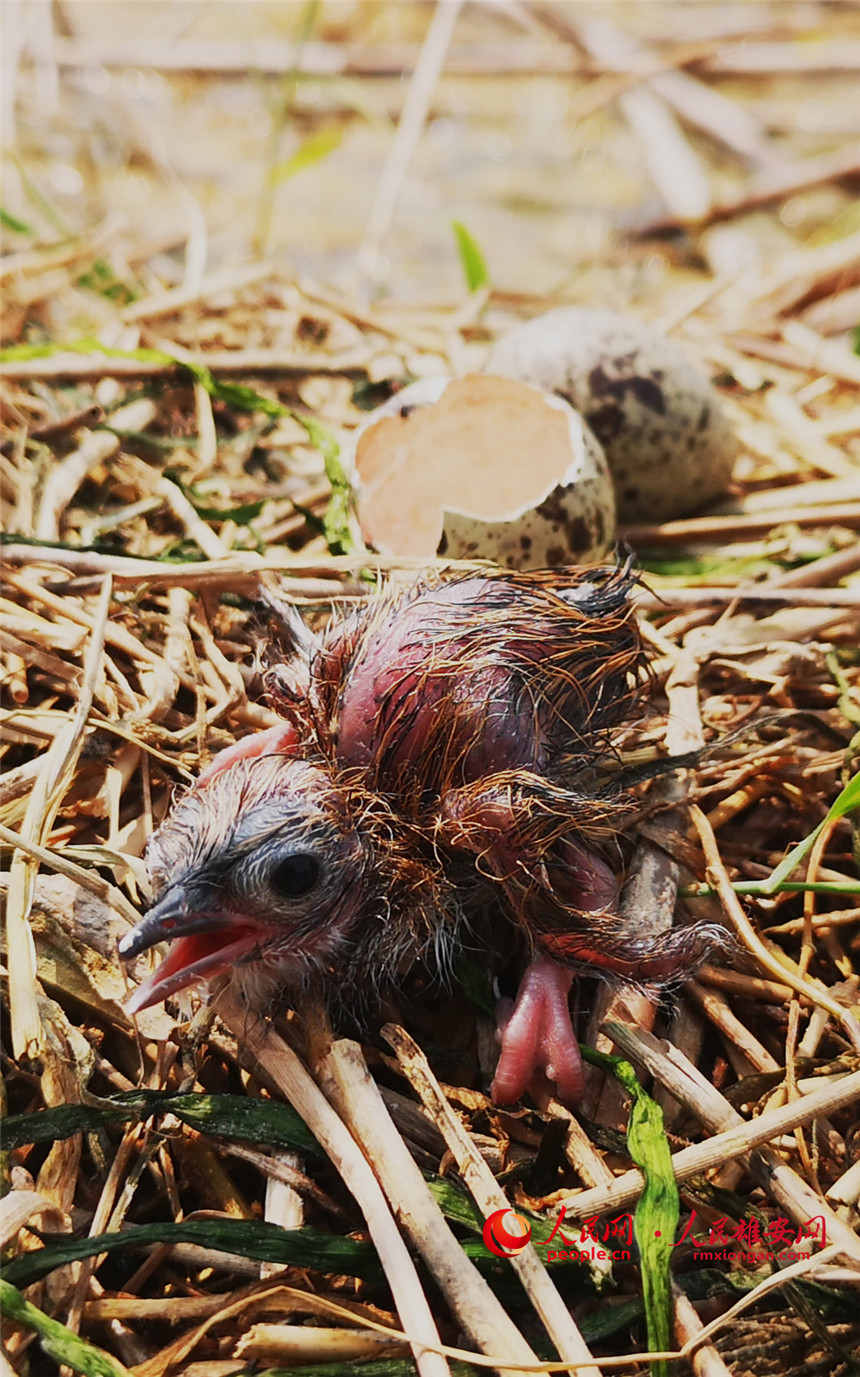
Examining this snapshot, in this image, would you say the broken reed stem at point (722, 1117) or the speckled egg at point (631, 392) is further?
the speckled egg at point (631, 392)

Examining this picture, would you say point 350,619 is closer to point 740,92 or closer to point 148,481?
point 148,481

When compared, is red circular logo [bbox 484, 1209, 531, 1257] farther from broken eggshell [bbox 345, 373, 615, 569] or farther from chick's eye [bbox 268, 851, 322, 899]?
broken eggshell [bbox 345, 373, 615, 569]

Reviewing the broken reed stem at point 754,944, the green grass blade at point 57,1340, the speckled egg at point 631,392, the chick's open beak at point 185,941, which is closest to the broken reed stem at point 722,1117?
the broken reed stem at point 754,944

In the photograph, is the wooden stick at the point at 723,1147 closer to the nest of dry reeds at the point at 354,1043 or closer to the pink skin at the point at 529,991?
the nest of dry reeds at the point at 354,1043

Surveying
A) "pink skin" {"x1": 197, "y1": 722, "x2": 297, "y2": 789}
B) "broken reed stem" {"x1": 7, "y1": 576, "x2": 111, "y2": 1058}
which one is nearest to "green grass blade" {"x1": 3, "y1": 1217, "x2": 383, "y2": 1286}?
"broken reed stem" {"x1": 7, "y1": 576, "x2": 111, "y2": 1058}

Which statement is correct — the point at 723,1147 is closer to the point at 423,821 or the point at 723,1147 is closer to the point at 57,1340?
the point at 423,821

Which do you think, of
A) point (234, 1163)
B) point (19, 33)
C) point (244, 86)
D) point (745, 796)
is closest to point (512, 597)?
point (745, 796)

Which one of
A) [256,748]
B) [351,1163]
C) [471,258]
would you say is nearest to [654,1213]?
[351,1163]
